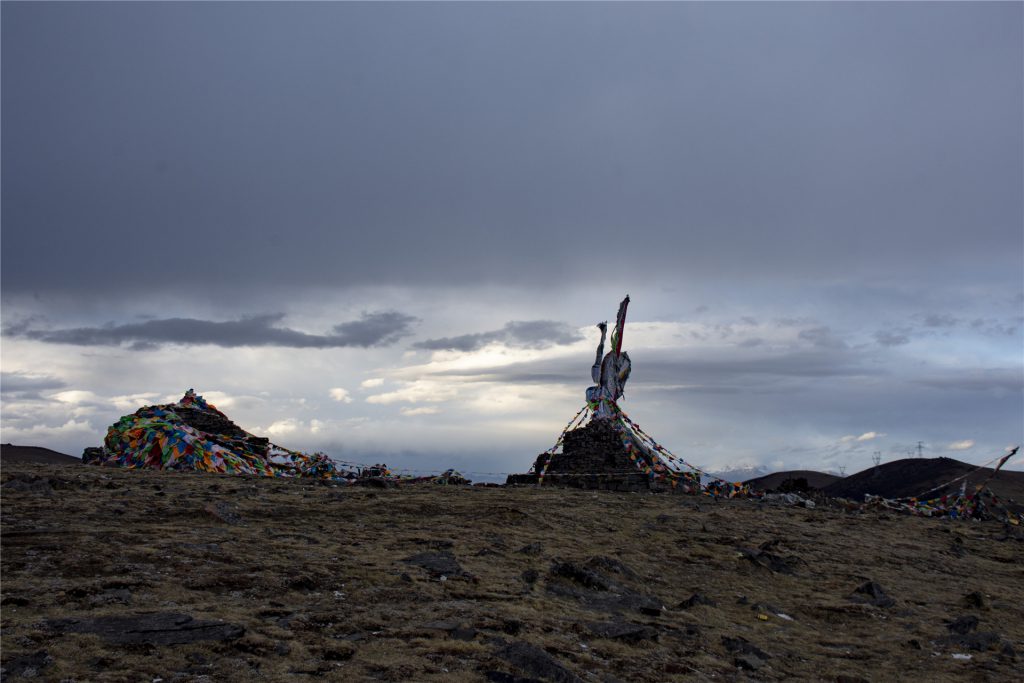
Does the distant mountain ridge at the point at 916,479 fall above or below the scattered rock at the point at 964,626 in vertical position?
above

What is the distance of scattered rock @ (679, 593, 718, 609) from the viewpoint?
14.9 meters

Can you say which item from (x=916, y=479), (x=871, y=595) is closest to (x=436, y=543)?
(x=871, y=595)

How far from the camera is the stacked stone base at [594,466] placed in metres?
31.7

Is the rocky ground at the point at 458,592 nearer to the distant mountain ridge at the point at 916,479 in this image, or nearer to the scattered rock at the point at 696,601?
the scattered rock at the point at 696,601

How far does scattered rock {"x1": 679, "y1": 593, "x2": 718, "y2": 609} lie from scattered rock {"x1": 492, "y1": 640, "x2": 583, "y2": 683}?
17.4ft

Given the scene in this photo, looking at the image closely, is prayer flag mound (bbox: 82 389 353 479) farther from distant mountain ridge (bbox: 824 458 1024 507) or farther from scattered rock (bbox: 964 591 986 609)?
distant mountain ridge (bbox: 824 458 1024 507)

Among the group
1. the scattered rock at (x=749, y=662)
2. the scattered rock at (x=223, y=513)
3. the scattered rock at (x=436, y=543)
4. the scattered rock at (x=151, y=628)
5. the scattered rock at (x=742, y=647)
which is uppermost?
the scattered rock at (x=223, y=513)

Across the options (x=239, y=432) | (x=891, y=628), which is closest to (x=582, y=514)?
(x=891, y=628)

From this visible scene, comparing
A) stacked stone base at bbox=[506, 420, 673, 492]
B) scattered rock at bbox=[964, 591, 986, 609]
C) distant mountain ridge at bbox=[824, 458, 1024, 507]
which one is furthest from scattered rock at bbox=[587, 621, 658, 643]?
distant mountain ridge at bbox=[824, 458, 1024, 507]

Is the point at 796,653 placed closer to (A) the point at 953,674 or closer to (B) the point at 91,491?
(A) the point at 953,674

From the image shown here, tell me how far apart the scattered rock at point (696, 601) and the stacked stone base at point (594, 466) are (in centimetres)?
→ 1552

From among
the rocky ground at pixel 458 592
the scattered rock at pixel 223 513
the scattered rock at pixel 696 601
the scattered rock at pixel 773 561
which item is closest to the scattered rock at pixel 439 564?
the rocky ground at pixel 458 592

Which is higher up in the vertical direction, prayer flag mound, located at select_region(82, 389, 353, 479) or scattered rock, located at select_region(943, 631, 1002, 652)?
prayer flag mound, located at select_region(82, 389, 353, 479)

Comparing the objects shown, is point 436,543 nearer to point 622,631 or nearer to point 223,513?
point 223,513
